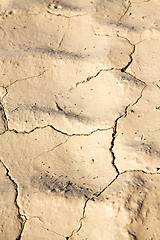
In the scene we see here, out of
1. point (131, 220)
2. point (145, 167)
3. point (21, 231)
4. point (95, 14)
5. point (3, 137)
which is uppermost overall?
point (95, 14)

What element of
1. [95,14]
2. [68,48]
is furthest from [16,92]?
[95,14]

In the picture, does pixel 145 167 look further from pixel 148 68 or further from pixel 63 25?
pixel 63 25

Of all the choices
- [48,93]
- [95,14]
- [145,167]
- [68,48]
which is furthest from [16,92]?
[145,167]

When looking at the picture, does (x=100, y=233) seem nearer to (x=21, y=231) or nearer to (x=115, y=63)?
(x=21, y=231)

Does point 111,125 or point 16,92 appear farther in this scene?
point 16,92

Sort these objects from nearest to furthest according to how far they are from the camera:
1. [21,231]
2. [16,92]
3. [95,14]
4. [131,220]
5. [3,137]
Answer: [131,220], [21,231], [3,137], [16,92], [95,14]

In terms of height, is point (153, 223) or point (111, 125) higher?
point (111, 125)

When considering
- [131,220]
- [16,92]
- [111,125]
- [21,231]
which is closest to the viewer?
[131,220]
